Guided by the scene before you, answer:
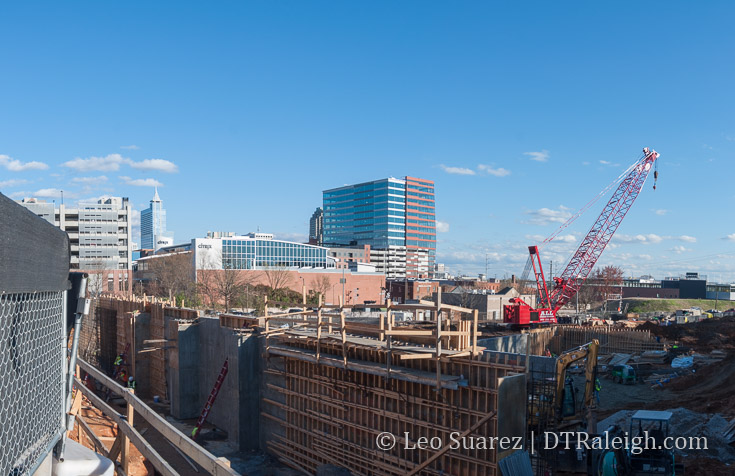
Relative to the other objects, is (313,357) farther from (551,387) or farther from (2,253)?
(2,253)

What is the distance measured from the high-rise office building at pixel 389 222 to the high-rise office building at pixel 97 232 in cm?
7777

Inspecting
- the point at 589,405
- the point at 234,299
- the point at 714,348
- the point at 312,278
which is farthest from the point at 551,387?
the point at 312,278

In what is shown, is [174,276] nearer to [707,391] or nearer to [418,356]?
[707,391]

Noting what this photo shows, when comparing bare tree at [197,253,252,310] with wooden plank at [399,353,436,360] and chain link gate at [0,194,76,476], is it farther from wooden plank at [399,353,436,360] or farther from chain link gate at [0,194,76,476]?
chain link gate at [0,194,76,476]

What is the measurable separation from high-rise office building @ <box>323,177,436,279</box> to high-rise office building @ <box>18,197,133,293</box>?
77774 mm

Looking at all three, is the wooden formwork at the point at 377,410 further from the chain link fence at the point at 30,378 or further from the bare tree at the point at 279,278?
the bare tree at the point at 279,278

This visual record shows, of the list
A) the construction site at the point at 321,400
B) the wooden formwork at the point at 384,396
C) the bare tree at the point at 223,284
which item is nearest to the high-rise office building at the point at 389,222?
the bare tree at the point at 223,284

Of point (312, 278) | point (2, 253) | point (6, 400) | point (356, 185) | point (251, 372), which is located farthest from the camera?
point (356, 185)

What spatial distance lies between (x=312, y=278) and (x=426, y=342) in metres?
66.0

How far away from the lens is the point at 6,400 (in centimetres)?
198

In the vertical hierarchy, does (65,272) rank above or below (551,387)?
above

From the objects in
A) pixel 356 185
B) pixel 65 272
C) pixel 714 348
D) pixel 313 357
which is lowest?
pixel 714 348

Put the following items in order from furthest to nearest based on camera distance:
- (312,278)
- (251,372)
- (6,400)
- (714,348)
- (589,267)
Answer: (312,278)
(589,267)
(714,348)
(251,372)
(6,400)

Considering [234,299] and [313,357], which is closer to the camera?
[313,357]
